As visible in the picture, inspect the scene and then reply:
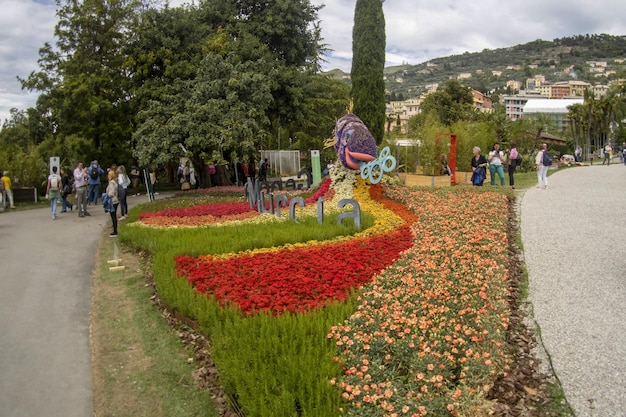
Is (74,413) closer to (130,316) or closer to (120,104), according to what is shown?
(130,316)

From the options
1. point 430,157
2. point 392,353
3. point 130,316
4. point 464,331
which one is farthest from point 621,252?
point 430,157

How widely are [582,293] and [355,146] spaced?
8011 mm

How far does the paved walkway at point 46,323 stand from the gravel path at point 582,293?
A: 4491 mm

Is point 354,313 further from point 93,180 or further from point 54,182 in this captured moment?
point 93,180

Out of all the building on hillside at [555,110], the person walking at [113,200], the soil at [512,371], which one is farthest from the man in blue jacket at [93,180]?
the building on hillside at [555,110]

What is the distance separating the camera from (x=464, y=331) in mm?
4914

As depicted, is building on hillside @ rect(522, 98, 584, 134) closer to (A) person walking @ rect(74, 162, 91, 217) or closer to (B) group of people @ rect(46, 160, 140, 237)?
(B) group of people @ rect(46, 160, 140, 237)

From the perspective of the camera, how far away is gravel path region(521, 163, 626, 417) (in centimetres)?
443

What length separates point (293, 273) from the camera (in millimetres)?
7320

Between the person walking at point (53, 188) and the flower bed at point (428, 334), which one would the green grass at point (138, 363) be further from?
the person walking at point (53, 188)

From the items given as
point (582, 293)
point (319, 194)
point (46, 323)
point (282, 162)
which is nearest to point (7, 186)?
point (319, 194)

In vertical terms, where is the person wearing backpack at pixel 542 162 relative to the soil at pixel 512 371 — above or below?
above

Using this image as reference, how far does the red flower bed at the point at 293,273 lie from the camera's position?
244 inches

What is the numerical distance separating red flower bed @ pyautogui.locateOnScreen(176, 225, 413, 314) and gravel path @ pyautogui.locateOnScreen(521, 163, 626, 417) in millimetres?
2201
